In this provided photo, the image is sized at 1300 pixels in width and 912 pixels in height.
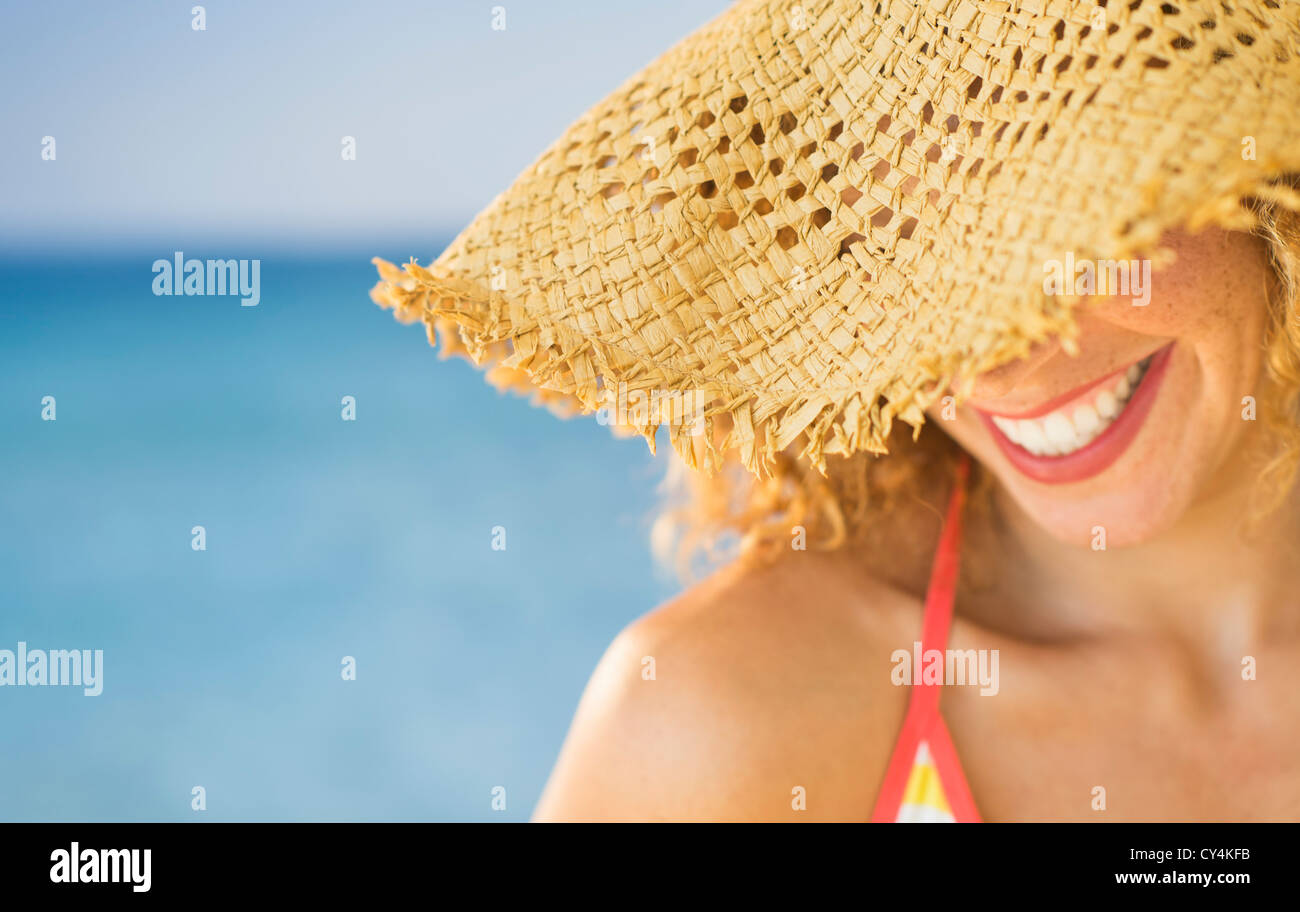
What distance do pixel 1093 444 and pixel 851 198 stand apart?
0.31 m

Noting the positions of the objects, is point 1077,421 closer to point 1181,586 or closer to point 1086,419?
point 1086,419

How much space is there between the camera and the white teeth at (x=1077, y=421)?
763 mm

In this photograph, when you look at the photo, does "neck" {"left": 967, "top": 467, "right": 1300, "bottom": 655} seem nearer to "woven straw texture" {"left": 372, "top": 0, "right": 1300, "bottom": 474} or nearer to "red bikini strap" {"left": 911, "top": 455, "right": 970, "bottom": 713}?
"red bikini strap" {"left": 911, "top": 455, "right": 970, "bottom": 713}

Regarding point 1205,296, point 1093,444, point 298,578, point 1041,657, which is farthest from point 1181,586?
point 298,578

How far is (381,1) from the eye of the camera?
5.45m

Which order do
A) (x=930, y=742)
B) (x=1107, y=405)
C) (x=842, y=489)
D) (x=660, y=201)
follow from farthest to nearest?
1. (x=842, y=489)
2. (x=930, y=742)
3. (x=1107, y=405)
4. (x=660, y=201)

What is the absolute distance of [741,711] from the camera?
2.73 ft

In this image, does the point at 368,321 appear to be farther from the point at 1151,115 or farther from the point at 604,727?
the point at 1151,115

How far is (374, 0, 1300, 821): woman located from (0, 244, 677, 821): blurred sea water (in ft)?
3.76

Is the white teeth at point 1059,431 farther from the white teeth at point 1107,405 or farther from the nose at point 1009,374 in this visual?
the nose at point 1009,374

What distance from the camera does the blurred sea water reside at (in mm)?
2854

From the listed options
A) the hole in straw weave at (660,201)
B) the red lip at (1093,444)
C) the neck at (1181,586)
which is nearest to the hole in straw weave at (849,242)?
the hole in straw weave at (660,201)

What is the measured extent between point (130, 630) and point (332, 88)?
10.7ft
